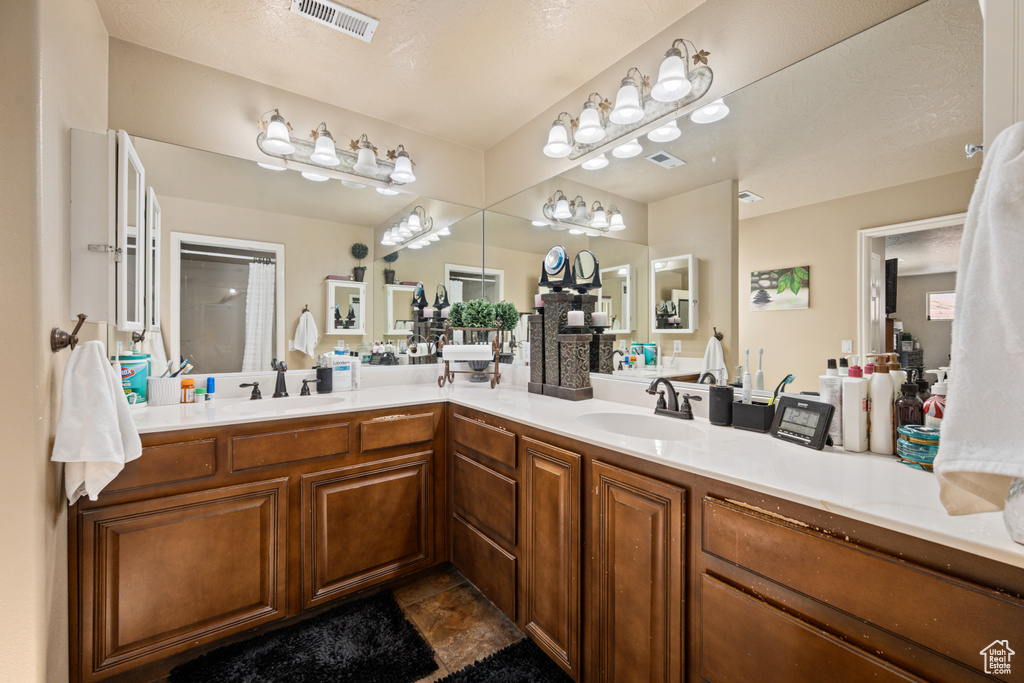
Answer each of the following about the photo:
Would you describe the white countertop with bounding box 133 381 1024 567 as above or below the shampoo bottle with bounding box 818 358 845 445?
below

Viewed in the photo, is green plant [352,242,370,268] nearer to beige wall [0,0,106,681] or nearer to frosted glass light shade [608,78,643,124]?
beige wall [0,0,106,681]

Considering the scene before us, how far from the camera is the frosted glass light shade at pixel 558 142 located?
2.20m

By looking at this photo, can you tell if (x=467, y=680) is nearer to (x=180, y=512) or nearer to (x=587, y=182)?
(x=180, y=512)

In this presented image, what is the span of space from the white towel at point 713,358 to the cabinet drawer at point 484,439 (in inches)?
31.8

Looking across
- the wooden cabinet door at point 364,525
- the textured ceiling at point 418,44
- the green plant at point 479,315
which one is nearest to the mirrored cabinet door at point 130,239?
the textured ceiling at point 418,44

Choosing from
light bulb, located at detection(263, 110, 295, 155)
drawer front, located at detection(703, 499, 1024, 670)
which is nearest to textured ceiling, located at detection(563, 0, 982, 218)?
drawer front, located at detection(703, 499, 1024, 670)

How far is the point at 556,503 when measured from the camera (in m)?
1.41

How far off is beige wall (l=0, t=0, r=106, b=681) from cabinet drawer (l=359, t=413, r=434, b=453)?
94 centimetres

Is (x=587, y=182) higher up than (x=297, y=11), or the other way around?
(x=297, y=11)

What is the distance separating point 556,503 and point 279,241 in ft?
6.58

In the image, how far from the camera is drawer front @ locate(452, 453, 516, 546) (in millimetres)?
1629

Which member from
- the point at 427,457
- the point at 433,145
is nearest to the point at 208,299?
the point at 427,457

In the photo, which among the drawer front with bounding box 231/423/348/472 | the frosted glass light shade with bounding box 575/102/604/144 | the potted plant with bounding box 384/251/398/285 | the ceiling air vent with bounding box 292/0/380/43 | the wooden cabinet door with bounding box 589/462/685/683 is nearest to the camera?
the wooden cabinet door with bounding box 589/462/685/683

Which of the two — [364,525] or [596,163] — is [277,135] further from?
[364,525]
